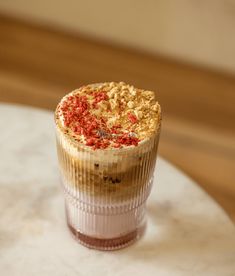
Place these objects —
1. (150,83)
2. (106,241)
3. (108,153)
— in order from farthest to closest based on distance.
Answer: (150,83)
(106,241)
(108,153)

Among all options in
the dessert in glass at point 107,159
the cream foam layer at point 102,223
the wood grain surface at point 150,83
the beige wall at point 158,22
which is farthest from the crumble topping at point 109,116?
the beige wall at point 158,22

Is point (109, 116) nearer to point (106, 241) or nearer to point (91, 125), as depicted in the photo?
point (91, 125)

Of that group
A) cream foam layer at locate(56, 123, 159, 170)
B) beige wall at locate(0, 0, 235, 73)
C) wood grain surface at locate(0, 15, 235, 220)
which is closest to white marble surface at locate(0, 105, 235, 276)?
cream foam layer at locate(56, 123, 159, 170)

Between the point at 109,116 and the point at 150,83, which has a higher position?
the point at 109,116

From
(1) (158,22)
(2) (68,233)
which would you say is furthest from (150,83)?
(2) (68,233)

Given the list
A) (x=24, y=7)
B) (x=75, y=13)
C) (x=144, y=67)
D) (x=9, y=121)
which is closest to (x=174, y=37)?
(x=144, y=67)

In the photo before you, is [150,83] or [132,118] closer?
[132,118]

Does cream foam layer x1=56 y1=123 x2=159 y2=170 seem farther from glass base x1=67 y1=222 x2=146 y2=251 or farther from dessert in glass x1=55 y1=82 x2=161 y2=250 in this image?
glass base x1=67 y1=222 x2=146 y2=251

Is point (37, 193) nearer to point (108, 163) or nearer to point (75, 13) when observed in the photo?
point (108, 163)
